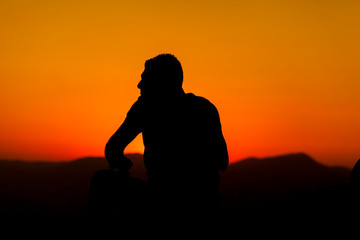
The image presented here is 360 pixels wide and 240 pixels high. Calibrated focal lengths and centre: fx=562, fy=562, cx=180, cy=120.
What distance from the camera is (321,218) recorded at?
17.5ft

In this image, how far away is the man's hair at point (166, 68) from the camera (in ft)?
17.0

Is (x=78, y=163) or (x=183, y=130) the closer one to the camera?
(x=183, y=130)

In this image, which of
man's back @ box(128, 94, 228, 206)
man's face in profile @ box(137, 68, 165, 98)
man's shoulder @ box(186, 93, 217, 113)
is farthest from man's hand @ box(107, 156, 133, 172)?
man's shoulder @ box(186, 93, 217, 113)

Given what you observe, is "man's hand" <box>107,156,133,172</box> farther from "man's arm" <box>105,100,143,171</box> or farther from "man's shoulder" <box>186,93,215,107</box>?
"man's shoulder" <box>186,93,215,107</box>

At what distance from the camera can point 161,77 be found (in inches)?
205

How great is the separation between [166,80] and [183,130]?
51 cm

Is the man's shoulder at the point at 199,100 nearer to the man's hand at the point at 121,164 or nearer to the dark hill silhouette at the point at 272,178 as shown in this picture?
the man's hand at the point at 121,164

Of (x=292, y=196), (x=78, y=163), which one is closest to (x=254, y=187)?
(x=78, y=163)

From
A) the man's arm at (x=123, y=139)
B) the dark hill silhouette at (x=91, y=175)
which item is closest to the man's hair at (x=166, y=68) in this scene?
the man's arm at (x=123, y=139)

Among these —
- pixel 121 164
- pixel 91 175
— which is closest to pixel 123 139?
pixel 121 164

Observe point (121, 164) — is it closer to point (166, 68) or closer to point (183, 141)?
point (183, 141)

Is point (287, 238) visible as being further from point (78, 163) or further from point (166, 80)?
point (78, 163)

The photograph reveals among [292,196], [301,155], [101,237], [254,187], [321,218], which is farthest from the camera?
[301,155]

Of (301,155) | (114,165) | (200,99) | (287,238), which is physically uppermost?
(200,99)
